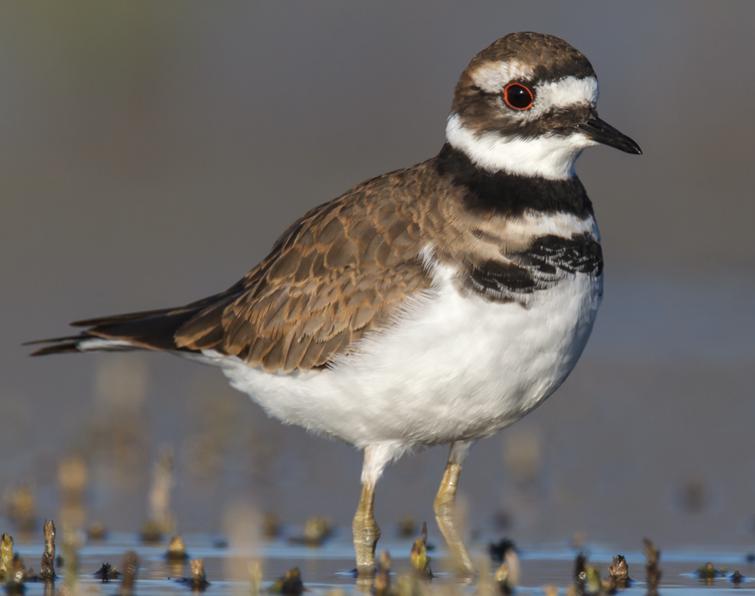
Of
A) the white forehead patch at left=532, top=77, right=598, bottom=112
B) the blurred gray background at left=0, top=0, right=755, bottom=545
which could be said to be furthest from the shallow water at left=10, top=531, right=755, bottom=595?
the white forehead patch at left=532, top=77, right=598, bottom=112

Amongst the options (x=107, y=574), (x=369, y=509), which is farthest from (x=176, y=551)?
(x=369, y=509)

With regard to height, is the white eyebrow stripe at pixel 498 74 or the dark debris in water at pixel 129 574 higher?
the white eyebrow stripe at pixel 498 74

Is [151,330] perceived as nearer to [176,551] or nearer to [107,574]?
[176,551]

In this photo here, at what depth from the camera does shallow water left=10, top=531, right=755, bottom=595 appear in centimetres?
810

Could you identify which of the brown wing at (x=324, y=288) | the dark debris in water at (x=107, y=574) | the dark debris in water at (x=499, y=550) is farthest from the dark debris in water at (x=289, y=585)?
the dark debris in water at (x=499, y=550)

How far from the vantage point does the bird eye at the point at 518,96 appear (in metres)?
8.27

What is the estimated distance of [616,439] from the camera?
38.8 ft

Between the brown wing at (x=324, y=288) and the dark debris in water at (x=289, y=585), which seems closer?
the dark debris in water at (x=289, y=585)

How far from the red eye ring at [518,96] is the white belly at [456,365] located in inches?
32.5

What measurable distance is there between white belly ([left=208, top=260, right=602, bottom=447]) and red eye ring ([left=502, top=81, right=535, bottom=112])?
83 cm

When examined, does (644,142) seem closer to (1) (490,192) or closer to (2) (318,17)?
(2) (318,17)

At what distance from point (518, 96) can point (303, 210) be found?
9955 millimetres

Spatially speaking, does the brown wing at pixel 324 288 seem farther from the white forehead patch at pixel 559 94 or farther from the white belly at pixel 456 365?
the white forehead patch at pixel 559 94

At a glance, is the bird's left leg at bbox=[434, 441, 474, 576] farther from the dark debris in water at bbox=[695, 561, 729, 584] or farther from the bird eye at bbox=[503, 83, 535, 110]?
the bird eye at bbox=[503, 83, 535, 110]
